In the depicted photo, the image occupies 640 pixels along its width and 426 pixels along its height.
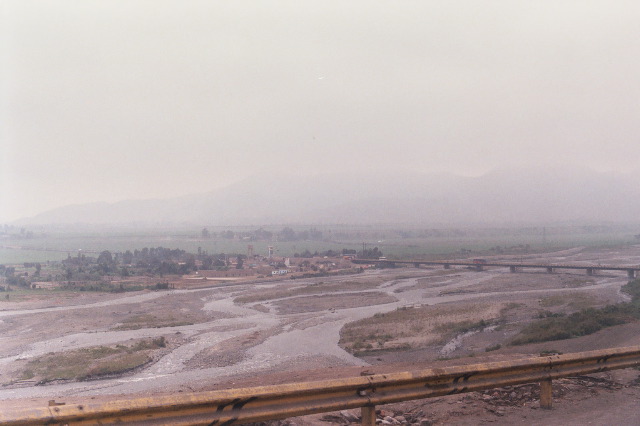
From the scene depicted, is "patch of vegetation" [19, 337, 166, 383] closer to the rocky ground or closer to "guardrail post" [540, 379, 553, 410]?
the rocky ground

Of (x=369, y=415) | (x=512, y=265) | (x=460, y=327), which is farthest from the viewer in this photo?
(x=512, y=265)

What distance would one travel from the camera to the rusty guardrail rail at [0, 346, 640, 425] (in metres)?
3.60

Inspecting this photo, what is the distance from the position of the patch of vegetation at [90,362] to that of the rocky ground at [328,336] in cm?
49

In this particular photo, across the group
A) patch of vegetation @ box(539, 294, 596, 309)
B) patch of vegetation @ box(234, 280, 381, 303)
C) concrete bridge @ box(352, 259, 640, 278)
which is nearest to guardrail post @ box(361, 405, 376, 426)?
patch of vegetation @ box(539, 294, 596, 309)

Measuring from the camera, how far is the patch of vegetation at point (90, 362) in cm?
1925

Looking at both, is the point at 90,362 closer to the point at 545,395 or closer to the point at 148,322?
the point at 148,322

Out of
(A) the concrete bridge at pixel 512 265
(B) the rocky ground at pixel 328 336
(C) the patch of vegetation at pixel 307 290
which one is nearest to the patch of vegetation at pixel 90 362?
(B) the rocky ground at pixel 328 336

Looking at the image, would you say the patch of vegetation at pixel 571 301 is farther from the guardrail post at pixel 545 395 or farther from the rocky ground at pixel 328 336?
the guardrail post at pixel 545 395

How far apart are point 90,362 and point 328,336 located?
10.3 m

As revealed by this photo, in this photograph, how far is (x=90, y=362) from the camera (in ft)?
69.5

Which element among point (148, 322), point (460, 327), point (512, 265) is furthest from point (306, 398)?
point (512, 265)

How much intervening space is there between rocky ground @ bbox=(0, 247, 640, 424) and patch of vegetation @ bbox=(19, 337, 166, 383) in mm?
487

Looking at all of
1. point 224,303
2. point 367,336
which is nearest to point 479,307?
point 367,336

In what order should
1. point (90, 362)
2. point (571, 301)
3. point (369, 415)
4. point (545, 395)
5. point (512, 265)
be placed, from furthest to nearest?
point (512, 265)
point (571, 301)
point (90, 362)
point (545, 395)
point (369, 415)
